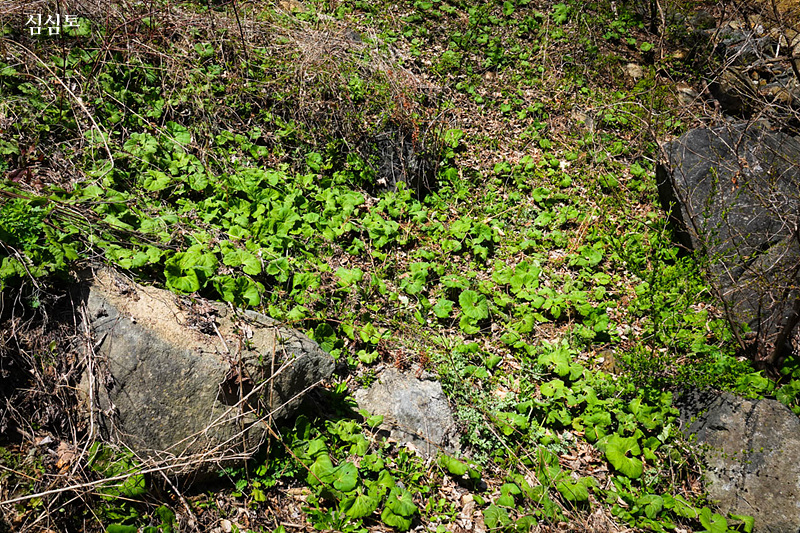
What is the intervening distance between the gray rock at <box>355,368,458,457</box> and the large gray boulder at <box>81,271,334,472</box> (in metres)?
0.64

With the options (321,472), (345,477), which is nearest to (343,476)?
(345,477)

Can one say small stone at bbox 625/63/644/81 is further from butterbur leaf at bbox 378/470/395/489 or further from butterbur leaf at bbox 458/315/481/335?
butterbur leaf at bbox 378/470/395/489

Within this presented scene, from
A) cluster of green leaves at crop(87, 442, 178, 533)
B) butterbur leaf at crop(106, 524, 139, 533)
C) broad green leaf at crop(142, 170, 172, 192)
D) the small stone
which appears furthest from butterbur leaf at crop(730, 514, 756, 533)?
the small stone

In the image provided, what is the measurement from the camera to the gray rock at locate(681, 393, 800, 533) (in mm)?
3311

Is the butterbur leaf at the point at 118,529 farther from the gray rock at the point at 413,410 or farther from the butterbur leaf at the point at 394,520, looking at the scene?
the gray rock at the point at 413,410

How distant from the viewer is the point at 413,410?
11.6 feet

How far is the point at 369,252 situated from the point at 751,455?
10.9 ft

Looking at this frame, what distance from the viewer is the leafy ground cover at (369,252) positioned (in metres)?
2.88

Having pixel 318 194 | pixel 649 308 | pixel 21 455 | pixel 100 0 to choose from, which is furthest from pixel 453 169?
pixel 21 455

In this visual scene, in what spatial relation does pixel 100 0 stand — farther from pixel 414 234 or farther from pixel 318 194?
pixel 414 234

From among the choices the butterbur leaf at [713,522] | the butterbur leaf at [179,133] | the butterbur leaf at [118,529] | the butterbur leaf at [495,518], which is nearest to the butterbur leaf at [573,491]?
the butterbur leaf at [495,518]

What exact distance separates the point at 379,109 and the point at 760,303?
401 cm

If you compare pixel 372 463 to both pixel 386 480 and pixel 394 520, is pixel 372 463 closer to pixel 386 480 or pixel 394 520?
pixel 386 480

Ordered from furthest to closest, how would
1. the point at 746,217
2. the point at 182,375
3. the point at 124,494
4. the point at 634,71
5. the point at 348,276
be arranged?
the point at 634,71 < the point at 746,217 < the point at 348,276 < the point at 182,375 < the point at 124,494
